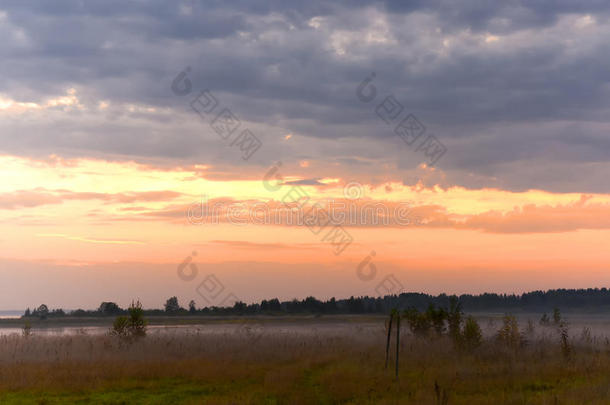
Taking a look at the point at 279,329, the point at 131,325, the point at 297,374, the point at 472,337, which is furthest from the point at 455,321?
the point at 279,329

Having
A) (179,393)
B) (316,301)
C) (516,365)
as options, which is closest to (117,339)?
(179,393)

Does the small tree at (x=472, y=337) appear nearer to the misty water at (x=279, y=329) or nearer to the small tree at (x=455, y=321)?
the small tree at (x=455, y=321)

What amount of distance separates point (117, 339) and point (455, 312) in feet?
75.3

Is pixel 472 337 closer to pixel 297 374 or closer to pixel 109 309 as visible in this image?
Answer: pixel 297 374

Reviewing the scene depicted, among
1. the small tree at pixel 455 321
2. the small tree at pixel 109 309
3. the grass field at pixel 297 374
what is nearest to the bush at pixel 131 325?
the grass field at pixel 297 374

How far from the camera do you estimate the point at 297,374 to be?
25141mm

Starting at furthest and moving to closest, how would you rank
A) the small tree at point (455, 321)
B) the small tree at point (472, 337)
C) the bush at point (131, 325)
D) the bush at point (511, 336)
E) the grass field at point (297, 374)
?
1. the bush at point (131, 325)
2. the small tree at point (455, 321)
3. the bush at point (511, 336)
4. the small tree at point (472, 337)
5. the grass field at point (297, 374)

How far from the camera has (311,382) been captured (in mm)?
23375

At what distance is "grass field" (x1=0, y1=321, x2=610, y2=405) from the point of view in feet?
64.4

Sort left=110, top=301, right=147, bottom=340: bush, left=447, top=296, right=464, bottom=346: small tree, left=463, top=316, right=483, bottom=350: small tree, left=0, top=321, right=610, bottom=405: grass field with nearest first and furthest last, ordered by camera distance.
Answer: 1. left=0, top=321, right=610, bottom=405: grass field
2. left=463, top=316, right=483, bottom=350: small tree
3. left=447, top=296, right=464, bottom=346: small tree
4. left=110, top=301, right=147, bottom=340: bush

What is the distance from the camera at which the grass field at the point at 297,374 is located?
19625 millimetres

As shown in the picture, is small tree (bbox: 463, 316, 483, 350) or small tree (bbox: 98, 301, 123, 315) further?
small tree (bbox: 98, 301, 123, 315)

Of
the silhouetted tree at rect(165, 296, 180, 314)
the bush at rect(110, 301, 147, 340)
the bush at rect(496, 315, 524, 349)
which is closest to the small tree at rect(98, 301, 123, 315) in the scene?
the silhouetted tree at rect(165, 296, 180, 314)

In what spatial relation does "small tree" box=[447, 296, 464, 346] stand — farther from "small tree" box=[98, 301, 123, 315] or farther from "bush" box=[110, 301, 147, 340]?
"small tree" box=[98, 301, 123, 315]
